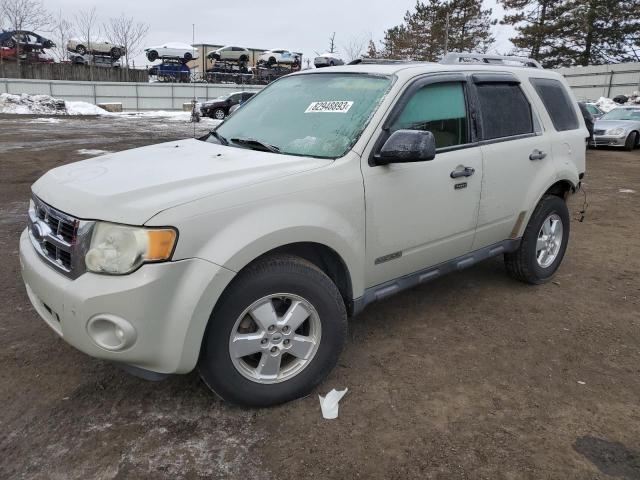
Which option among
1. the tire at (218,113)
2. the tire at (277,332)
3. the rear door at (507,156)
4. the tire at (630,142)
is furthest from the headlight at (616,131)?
the tire at (218,113)

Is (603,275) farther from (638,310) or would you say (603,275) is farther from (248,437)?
(248,437)

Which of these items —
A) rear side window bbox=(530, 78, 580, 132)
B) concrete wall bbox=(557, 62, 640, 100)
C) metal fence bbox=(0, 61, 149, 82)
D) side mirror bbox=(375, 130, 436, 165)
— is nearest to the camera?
side mirror bbox=(375, 130, 436, 165)

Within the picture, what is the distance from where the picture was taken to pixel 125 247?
230 cm

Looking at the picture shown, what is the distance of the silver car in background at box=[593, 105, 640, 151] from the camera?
16.1m

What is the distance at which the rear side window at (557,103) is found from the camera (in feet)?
14.6

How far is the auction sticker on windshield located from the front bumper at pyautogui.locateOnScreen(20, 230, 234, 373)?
55.4 inches

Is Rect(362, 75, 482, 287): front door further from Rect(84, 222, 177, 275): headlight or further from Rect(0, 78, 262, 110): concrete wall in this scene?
Rect(0, 78, 262, 110): concrete wall

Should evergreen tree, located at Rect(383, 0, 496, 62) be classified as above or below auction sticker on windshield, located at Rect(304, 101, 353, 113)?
above

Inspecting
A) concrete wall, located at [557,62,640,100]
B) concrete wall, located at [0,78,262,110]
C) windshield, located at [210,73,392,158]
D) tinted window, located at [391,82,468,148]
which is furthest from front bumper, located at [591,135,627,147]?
concrete wall, located at [0,78,262,110]

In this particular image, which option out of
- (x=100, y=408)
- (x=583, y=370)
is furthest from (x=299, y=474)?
(x=583, y=370)

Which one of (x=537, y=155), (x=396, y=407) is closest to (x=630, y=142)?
(x=537, y=155)

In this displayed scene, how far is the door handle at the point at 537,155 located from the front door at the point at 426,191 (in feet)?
2.35

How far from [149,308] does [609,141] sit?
1750 centimetres

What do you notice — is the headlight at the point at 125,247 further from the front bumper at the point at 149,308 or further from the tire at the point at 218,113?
the tire at the point at 218,113
